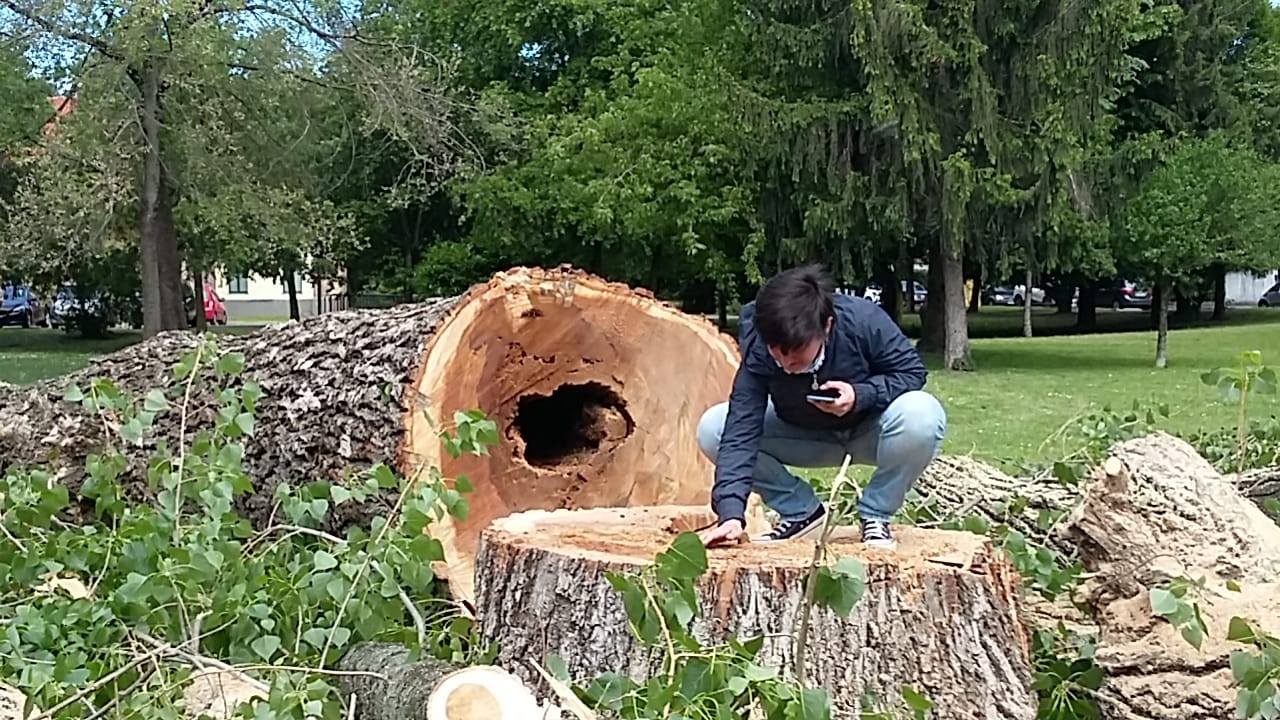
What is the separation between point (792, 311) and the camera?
3090mm

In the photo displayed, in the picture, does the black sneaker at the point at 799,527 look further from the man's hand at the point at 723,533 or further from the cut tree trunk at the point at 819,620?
the cut tree trunk at the point at 819,620

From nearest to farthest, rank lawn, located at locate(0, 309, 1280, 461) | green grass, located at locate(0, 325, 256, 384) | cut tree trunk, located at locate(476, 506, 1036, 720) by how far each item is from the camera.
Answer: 1. cut tree trunk, located at locate(476, 506, 1036, 720)
2. lawn, located at locate(0, 309, 1280, 461)
3. green grass, located at locate(0, 325, 256, 384)

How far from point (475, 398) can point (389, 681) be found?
2.09 m

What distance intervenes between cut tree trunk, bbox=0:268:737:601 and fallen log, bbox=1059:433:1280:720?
66.4 inches

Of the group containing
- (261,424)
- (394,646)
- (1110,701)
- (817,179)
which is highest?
(817,179)

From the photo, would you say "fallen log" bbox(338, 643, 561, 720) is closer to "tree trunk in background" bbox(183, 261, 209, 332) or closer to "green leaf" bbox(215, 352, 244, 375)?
"green leaf" bbox(215, 352, 244, 375)

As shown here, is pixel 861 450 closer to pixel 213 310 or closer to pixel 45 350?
pixel 45 350

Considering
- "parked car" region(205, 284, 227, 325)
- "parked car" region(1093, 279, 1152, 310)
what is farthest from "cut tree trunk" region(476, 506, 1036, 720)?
"parked car" region(1093, 279, 1152, 310)

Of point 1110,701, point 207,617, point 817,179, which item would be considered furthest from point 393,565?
point 817,179

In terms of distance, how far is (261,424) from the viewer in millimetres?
4641

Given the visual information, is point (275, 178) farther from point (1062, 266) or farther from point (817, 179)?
point (1062, 266)

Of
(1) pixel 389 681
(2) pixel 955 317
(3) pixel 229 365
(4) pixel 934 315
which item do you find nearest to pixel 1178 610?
(1) pixel 389 681

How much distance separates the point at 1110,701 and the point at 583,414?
2695 millimetres

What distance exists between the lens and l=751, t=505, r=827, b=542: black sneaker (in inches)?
137
